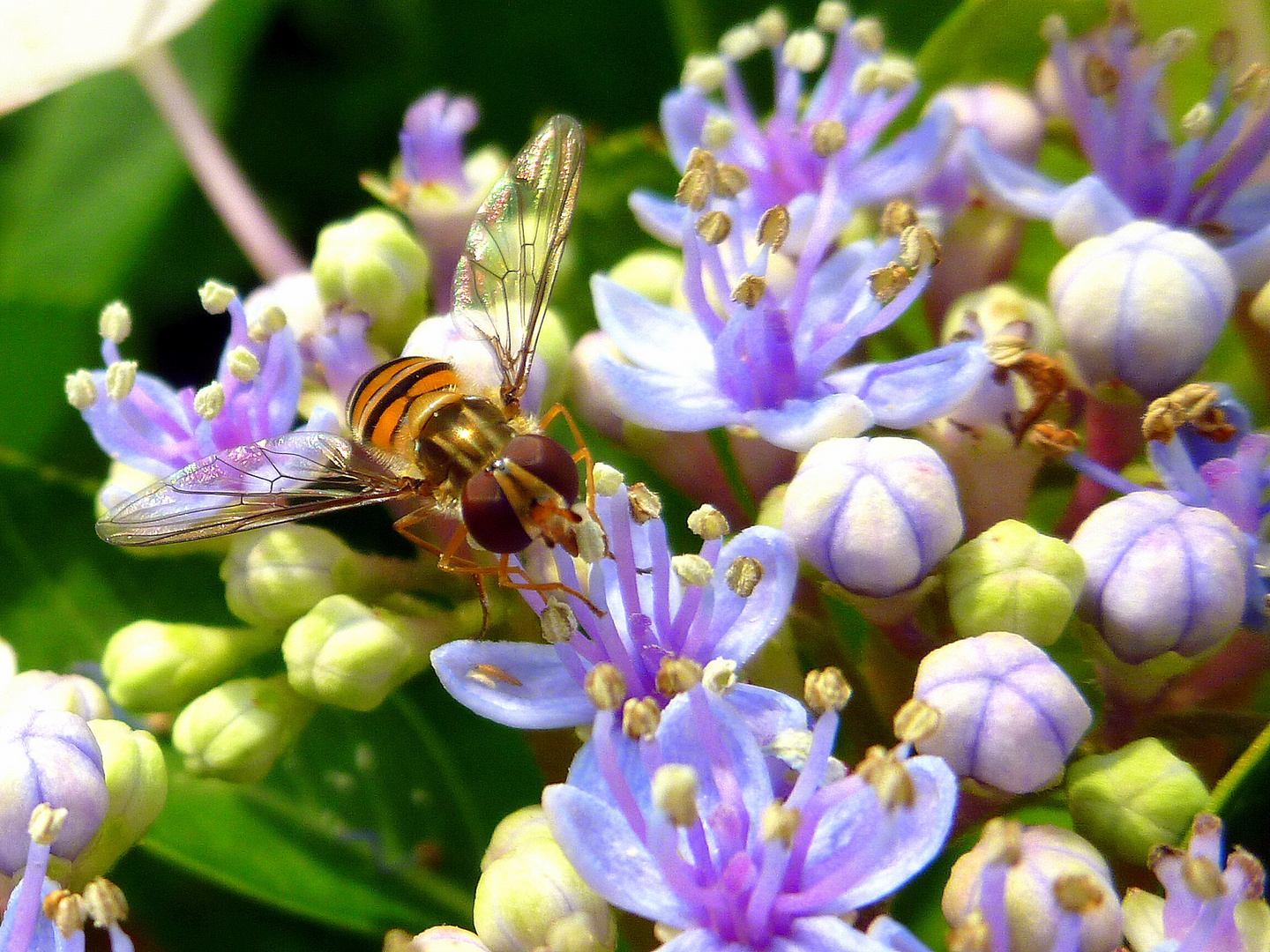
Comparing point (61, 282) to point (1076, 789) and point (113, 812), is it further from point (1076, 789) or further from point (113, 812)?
point (1076, 789)

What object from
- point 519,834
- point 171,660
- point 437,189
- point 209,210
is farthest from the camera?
point 209,210

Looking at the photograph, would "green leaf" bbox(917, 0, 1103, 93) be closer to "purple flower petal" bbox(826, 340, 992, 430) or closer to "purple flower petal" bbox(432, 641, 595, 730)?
"purple flower petal" bbox(826, 340, 992, 430)

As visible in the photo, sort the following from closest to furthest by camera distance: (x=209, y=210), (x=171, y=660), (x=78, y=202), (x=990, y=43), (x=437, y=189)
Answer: (x=171, y=660), (x=437, y=189), (x=990, y=43), (x=78, y=202), (x=209, y=210)

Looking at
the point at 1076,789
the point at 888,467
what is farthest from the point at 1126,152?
the point at 1076,789

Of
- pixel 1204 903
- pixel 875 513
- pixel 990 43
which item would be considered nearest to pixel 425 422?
pixel 875 513

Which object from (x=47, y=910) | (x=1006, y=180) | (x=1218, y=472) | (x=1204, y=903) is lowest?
(x=1204, y=903)

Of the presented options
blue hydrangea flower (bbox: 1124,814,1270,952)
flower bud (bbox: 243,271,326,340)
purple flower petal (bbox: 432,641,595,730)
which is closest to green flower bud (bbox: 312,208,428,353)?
flower bud (bbox: 243,271,326,340)

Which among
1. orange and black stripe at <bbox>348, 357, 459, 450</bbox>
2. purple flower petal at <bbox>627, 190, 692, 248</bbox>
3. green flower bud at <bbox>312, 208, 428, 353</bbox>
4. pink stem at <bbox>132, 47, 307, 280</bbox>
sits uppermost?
pink stem at <bbox>132, 47, 307, 280</bbox>

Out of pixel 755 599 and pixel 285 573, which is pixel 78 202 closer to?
pixel 285 573
